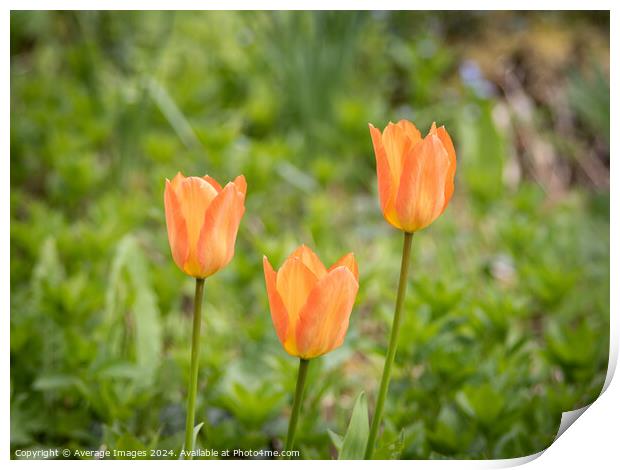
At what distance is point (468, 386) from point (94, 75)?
35.1 inches

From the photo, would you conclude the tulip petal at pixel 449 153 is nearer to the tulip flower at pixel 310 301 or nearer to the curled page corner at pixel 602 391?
the tulip flower at pixel 310 301

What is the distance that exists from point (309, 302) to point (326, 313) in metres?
0.02

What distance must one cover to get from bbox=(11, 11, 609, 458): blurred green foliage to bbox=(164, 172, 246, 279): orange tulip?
0.22m

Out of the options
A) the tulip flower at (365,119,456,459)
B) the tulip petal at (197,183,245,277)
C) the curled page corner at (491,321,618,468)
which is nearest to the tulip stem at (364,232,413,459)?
the tulip flower at (365,119,456,459)

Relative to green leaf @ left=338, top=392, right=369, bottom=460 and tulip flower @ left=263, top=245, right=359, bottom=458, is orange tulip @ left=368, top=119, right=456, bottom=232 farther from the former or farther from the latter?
green leaf @ left=338, top=392, right=369, bottom=460

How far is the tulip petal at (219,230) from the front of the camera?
2.15 ft

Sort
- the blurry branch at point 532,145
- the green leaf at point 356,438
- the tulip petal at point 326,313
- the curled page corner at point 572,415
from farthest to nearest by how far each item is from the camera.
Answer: the blurry branch at point 532,145 < the curled page corner at point 572,415 < the green leaf at point 356,438 < the tulip petal at point 326,313

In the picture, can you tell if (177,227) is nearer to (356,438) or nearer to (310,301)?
(310,301)

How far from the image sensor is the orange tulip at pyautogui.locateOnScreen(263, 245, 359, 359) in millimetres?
645

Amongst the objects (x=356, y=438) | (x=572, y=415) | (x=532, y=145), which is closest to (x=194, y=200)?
(x=356, y=438)

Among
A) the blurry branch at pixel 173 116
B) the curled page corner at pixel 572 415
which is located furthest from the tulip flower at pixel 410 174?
the blurry branch at pixel 173 116

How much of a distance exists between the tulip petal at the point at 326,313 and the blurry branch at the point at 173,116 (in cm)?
81

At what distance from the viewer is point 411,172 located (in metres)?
0.66

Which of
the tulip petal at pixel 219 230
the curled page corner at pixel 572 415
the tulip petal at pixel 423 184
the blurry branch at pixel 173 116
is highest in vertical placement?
the blurry branch at pixel 173 116
